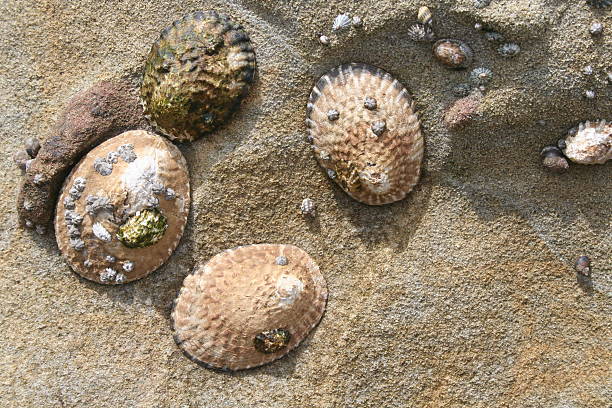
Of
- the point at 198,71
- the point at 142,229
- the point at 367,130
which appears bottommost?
the point at 142,229

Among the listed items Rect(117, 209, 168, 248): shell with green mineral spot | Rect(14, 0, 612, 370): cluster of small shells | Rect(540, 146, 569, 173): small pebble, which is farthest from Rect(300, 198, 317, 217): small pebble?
Rect(540, 146, 569, 173): small pebble

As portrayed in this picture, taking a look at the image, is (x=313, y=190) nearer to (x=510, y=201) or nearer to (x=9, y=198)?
(x=510, y=201)

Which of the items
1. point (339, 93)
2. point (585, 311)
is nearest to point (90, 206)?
point (339, 93)

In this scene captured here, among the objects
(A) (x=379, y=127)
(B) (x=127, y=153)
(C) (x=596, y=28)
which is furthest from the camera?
(B) (x=127, y=153)

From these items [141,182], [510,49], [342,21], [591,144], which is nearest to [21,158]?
[141,182]

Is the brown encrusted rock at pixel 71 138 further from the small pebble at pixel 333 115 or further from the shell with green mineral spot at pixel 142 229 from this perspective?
the small pebble at pixel 333 115

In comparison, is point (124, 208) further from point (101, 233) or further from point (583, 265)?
point (583, 265)

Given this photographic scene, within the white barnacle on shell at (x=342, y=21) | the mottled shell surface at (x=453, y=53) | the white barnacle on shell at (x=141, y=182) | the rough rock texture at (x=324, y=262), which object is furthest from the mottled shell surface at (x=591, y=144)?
the white barnacle on shell at (x=141, y=182)
